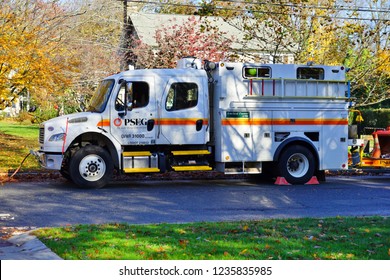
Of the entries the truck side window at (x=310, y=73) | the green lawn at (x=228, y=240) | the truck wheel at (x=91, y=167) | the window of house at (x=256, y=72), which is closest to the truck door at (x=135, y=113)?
the truck wheel at (x=91, y=167)

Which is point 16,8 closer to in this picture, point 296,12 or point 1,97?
point 1,97

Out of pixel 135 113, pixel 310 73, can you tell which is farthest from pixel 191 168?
pixel 310 73

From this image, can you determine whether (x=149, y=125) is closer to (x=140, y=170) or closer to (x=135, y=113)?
(x=135, y=113)

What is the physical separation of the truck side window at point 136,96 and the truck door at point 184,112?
1.43 ft

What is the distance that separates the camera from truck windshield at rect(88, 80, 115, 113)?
15670 millimetres

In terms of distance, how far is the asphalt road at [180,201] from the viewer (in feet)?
37.3

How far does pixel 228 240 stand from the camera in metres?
8.28

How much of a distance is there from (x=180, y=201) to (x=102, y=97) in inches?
152

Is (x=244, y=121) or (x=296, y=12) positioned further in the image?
(x=296, y=12)

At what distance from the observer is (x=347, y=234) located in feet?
28.9

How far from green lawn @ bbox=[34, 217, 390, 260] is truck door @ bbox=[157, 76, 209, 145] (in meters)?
6.04

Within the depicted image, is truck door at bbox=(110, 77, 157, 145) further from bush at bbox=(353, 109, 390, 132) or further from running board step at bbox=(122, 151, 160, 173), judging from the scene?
bush at bbox=(353, 109, 390, 132)

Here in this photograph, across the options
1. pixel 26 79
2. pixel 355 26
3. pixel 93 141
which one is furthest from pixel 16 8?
pixel 355 26

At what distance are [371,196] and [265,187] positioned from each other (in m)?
2.75
